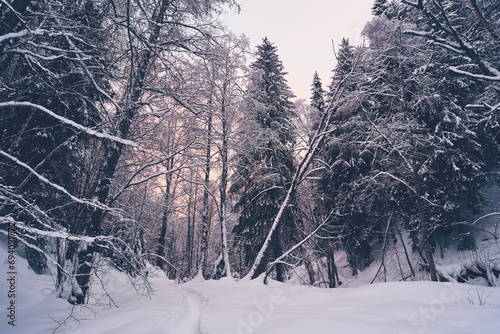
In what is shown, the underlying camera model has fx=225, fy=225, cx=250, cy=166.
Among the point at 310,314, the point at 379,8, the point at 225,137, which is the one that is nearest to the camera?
the point at 310,314

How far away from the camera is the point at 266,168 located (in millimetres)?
11523

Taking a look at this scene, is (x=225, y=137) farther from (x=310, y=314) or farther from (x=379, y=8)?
(x=379, y=8)

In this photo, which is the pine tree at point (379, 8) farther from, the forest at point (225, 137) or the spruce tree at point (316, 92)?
the spruce tree at point (316, 92)

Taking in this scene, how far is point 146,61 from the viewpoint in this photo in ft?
16.8

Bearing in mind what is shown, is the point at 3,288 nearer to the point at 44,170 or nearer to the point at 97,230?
the point at 97,230

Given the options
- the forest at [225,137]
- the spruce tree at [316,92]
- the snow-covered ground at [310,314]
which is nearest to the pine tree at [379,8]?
the forest at [225,137]

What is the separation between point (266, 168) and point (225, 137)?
342cm

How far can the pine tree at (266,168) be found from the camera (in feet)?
39.4

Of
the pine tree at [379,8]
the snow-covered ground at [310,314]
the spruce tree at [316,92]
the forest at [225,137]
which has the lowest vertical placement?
the snow-covered ground at [310,314]

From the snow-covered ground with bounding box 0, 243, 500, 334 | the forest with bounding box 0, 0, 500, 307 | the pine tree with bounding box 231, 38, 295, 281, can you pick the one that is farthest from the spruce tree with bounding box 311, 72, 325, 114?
the snow-covered ground with bounding box 0, 243, 500, 334

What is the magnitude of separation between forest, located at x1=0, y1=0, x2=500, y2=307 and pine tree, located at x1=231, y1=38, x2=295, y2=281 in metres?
0.11

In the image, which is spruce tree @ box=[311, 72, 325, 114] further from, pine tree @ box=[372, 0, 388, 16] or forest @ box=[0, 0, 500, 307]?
pine tree @ box=[372, 0, 388, 16]

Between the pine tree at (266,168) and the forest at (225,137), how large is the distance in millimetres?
114

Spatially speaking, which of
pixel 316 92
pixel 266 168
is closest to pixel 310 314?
pixel 266 168
